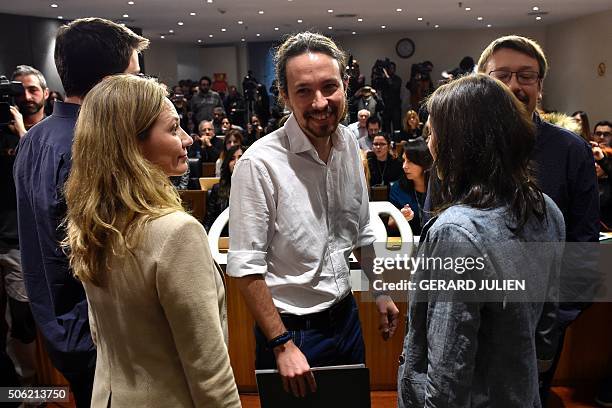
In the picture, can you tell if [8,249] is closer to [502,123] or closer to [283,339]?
[283,339]

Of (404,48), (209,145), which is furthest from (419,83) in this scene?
(209,145)

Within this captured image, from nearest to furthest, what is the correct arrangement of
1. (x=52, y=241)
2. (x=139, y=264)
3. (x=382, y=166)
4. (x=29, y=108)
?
(x=139, y=264), (x=52, y=241), (x=29, y=108), (x=382, y=166)

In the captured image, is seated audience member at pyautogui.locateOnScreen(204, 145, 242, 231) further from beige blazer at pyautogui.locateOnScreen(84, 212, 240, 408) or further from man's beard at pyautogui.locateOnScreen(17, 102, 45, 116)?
beige blazer at pyautogui.locateOnScreen(84, 212, 240, 408)

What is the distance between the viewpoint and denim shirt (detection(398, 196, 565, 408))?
101cm

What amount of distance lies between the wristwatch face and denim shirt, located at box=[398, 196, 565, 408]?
1532 cm

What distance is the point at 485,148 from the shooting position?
1048 millimetres

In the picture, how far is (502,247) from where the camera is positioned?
1.02m

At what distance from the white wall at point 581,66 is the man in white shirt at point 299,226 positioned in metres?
11.8

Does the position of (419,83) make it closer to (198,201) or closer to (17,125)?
(198,201)

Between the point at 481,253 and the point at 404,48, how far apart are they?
1549 centimetres

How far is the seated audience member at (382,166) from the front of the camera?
521 cm

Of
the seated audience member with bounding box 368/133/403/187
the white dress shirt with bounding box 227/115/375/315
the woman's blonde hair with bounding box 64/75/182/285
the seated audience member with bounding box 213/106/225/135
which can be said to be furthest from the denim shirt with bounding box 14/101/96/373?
the seated audience member with bounding box 213/106/225/135

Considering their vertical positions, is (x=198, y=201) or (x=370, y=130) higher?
(x=370, y=130)

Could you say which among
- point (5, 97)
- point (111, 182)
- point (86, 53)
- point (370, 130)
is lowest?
point (370, 130)
